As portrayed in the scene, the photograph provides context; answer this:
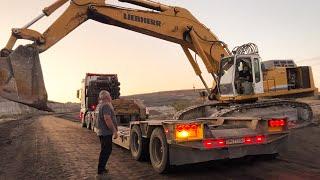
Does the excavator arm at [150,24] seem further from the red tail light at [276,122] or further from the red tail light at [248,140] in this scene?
the red tail light at [248,140]

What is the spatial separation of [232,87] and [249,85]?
0.66 metres

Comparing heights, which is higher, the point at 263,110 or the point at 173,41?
the point at 173,41

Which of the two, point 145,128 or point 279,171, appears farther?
point 145,128

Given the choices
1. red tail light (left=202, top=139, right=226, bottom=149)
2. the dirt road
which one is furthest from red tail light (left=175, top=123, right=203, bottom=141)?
the dirt road

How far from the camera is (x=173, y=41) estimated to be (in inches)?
742

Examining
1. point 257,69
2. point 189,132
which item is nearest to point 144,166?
point 189,132

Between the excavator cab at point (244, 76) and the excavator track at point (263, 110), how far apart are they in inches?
21.0

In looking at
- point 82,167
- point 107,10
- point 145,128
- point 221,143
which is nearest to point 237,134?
point 221,143

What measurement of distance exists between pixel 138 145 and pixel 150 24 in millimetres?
7575

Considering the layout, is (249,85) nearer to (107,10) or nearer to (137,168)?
(107,10)

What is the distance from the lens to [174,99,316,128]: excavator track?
16.3m

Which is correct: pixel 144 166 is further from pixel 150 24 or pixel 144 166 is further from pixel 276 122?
pixel 150 24

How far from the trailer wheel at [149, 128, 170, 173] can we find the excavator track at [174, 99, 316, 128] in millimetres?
5761

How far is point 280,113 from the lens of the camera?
57.2 feet
